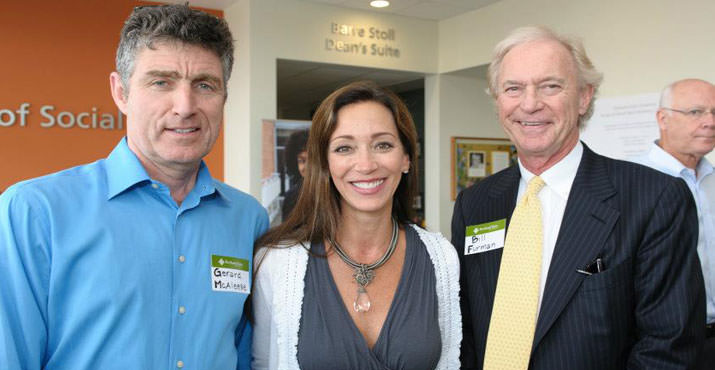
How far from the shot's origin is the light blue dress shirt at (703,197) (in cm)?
312

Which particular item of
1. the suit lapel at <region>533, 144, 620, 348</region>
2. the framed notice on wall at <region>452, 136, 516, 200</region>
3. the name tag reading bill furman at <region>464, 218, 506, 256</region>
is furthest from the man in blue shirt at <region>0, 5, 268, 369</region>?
the framed notice on wall at <region>452, 136, 516, 200</region>

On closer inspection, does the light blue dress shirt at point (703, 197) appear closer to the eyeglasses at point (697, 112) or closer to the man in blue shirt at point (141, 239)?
the eyeglasses at point (697, 112)

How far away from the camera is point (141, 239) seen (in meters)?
1.52

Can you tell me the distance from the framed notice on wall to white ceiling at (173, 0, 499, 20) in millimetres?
1574

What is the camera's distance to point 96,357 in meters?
1.42

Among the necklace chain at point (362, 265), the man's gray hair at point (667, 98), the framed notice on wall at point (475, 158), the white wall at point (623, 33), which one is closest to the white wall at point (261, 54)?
the white wall at point (623, 33)

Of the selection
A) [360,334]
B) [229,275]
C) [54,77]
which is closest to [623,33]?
[360,334]

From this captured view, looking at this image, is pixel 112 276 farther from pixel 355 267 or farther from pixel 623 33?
pixel 623 33

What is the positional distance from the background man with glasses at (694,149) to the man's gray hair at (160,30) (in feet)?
9.44

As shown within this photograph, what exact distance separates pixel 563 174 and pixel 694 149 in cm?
209

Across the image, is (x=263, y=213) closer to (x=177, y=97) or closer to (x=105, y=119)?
(x=177, y=97)

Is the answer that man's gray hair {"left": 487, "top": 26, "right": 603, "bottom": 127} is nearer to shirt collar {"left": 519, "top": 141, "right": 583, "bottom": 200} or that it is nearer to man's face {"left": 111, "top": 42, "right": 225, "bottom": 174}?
shirt collar {"left": 519, "top": 141, "right": 583, "bottom": 200}

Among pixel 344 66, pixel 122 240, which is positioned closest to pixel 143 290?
pixel 122 240

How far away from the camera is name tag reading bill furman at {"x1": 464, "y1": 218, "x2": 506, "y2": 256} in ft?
6.50
